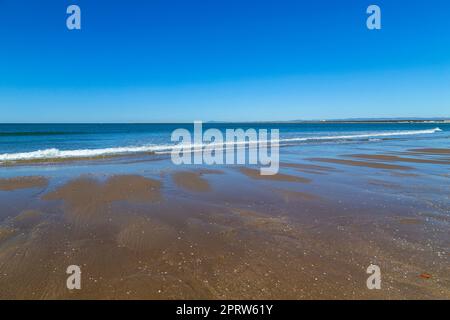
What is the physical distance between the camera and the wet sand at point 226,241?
3645mm

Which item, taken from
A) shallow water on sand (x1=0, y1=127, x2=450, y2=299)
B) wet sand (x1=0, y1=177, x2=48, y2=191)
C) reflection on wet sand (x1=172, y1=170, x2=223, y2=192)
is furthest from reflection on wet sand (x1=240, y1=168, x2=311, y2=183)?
wet sand (x1=0, y1=177, x2=48, y2=191)

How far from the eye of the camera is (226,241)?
5000 mm

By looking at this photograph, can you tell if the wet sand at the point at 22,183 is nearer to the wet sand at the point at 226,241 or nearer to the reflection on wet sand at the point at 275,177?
the wet sand at the point at 226,241

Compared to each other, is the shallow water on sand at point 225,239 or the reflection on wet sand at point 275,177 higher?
the reflection on wet sand at point 275,177

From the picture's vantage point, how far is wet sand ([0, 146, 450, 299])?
12.0 ft
